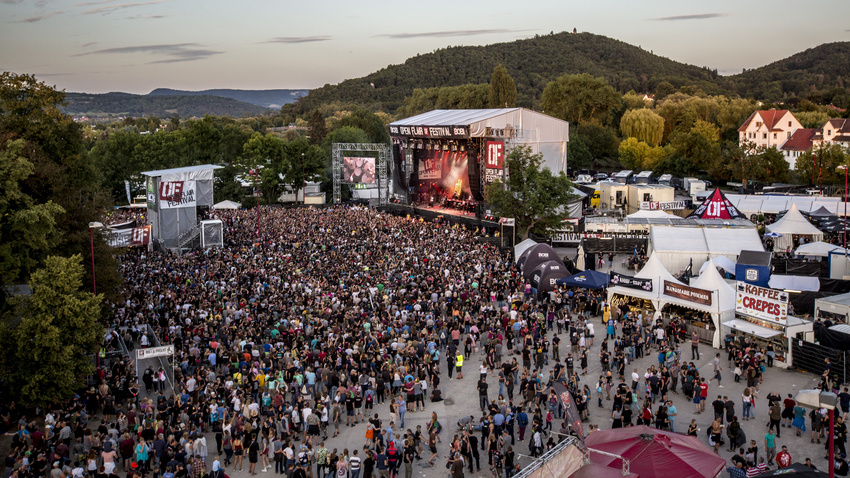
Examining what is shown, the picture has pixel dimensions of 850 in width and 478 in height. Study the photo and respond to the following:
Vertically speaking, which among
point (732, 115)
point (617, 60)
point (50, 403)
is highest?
point (617, 60)

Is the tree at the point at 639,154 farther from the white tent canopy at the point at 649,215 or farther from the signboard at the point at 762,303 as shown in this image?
the signboard at the point at 762,303

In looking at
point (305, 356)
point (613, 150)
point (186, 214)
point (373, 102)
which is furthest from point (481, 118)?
point (373, 102)

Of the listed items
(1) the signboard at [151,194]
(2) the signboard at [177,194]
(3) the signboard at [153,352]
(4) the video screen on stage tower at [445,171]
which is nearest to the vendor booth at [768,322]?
(3) the signboard at [153,352]

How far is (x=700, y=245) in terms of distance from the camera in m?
26.5

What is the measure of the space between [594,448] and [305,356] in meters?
7.47

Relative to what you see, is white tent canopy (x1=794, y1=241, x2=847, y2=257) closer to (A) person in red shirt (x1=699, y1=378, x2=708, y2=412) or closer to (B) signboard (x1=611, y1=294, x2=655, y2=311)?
(B) signboard (x1=611, y1=294, x2=655, y2=311)

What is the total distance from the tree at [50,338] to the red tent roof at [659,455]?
34.2 feet

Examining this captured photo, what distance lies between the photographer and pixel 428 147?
45438mm

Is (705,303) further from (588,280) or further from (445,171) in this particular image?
(445,171)

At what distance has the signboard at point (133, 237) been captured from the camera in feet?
98.0

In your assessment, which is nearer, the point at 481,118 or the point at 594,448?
the point at 594,448

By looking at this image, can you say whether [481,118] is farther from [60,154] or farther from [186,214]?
[60,154]

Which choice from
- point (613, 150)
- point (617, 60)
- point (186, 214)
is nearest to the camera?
point (186, 214)

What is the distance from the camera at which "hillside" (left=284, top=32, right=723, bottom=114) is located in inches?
6841
